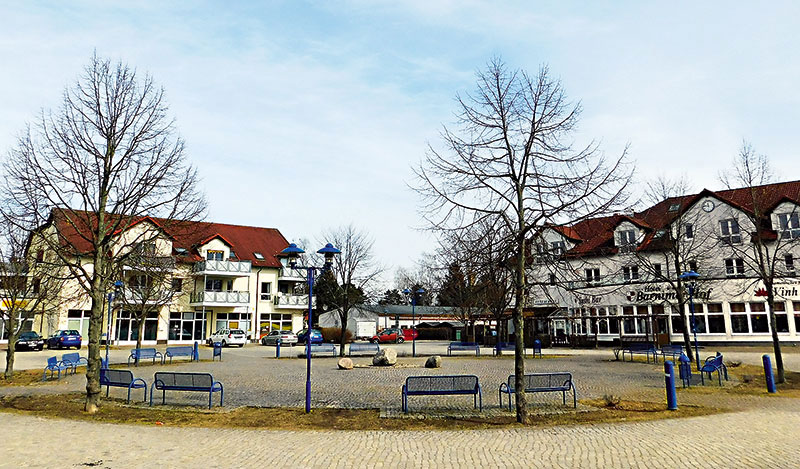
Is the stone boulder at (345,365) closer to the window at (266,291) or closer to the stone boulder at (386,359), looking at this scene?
the stone boulder at (386,359)

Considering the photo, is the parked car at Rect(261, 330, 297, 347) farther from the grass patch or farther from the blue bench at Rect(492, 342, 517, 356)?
the grass patch

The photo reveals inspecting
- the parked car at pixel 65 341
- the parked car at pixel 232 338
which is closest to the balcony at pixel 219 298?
the parked car at pixel 232 338

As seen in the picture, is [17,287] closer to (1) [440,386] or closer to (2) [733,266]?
(1) [440,386]

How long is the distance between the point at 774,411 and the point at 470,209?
25.7 feet

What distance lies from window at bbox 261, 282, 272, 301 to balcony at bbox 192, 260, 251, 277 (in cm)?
296

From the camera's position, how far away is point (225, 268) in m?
49.3

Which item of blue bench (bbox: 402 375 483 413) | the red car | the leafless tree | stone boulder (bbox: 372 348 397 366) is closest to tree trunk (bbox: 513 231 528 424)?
blue bench (bbox: 402 375 483 413)

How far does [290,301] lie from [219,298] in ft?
22.8

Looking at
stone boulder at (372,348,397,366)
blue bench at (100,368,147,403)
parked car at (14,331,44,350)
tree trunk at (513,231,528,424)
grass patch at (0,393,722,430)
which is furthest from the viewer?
parked car at (14,331,44,350)

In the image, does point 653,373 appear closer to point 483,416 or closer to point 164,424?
point 483,416

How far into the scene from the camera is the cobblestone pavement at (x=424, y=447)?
A: 26.1ft

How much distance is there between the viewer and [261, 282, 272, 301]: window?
52.6 metres

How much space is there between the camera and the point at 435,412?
39.8ft

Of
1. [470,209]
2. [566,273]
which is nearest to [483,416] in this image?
[566,273]
